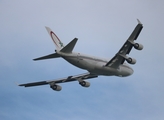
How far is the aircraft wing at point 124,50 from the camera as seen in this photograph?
6844cm

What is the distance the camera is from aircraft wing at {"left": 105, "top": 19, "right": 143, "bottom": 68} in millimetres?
68438

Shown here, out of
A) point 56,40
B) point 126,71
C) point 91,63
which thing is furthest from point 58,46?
point 126,71

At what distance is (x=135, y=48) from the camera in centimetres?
7025

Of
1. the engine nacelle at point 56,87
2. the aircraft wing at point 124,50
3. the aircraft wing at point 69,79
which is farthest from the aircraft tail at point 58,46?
the engine nacelle at point 56,87

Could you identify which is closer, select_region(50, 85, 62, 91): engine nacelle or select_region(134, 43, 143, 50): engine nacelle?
select_region(134, 43, 143, 50): engine nacelle

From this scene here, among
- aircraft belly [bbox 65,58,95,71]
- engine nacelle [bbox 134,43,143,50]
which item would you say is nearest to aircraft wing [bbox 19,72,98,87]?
aircraft belly [bbox 65,58,95,71]

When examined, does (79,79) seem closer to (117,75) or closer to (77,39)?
(117,75)

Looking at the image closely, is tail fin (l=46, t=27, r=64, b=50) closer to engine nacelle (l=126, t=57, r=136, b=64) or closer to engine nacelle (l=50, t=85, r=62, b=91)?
engine nacelle (l=50, t=85, r=62, b=91)

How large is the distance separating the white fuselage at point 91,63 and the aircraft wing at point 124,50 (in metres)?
0.93

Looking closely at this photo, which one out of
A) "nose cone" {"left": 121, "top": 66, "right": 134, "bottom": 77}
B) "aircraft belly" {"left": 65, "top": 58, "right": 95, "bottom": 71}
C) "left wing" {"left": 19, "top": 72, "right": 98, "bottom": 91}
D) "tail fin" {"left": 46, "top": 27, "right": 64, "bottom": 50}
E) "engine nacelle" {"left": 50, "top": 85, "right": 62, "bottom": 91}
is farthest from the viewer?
"engine nacelle" {"left": 50, "top": 85, "right": 62, "bottom": 91}

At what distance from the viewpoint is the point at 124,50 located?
7144 centimetres

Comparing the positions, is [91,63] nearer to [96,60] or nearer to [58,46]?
[96,60]

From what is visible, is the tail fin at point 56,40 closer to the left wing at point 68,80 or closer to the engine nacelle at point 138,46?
the left wing at point 68,80

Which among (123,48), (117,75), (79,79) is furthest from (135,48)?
(79,79)
